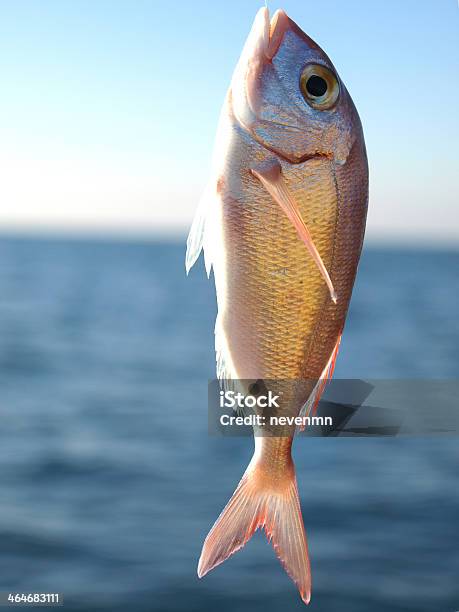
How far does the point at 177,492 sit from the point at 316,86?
16.2 metres

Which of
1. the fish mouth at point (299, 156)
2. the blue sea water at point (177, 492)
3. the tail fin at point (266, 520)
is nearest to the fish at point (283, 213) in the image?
the fish mouth at point (299, 156)

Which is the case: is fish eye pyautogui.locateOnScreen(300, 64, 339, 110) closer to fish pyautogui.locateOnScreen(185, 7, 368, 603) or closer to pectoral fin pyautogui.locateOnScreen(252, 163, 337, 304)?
fish pyautogui.locateOnScreen(185, 7, 368, 603)

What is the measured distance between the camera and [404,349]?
32.5m

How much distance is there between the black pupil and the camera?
1.91 metres

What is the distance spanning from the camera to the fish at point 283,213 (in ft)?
6.04

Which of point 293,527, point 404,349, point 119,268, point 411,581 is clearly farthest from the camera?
point 119,268

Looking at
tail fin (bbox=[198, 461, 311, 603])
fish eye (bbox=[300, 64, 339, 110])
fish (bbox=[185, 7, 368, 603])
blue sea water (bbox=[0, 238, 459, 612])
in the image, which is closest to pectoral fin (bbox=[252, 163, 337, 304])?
fish (bbox=[185, 7, 368, 603])

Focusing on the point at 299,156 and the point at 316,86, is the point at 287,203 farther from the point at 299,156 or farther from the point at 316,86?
the point at 316,86

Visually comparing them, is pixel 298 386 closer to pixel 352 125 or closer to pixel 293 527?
pixel 293 527

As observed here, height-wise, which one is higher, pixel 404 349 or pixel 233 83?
pixel 404 349

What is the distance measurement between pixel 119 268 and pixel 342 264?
84.4 meters

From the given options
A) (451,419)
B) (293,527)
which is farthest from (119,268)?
(293,527)

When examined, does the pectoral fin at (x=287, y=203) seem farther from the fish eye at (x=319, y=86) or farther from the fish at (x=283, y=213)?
the fish eye at (x=319, y=86)

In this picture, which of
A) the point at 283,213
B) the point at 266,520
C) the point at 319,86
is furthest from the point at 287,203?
the point at 266,520
